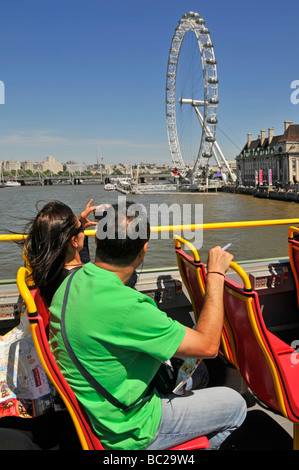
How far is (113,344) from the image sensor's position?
108 centimetres

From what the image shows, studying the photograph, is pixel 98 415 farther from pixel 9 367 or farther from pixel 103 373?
pixel 9 367

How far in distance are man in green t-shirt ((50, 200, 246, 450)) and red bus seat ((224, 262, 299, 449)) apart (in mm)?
158

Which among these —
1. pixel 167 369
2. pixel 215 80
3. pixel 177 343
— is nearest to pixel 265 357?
pixel 167 369

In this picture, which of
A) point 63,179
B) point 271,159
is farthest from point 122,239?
point 63,179

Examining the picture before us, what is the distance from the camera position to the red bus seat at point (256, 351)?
1365 mm

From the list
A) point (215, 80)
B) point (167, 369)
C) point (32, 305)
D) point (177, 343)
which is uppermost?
point (215, 80)

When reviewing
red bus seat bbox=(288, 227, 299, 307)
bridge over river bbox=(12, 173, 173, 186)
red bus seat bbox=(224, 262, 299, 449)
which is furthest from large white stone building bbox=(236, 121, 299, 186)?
red bus seat bbox=(224, 262, 299, 449)

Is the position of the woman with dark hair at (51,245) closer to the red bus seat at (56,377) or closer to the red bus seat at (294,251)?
the red bus seat at (56,377)

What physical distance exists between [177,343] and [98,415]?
12.0 inches

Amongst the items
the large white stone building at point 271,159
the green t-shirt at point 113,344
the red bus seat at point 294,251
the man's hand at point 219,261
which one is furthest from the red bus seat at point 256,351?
the large white stone building at point 271,159

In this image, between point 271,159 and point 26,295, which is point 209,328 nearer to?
point 26,295

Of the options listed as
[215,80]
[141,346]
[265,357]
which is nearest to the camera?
[141,346]

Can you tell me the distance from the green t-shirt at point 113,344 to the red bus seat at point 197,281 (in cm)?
59

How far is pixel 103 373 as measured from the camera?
1109mm
